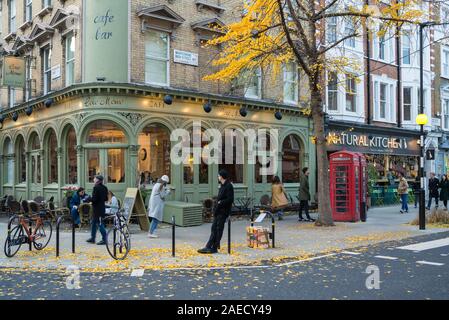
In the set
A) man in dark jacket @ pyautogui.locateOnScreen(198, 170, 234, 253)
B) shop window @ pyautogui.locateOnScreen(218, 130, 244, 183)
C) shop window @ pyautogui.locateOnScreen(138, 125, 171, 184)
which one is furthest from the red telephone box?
→ man in dark jacket @ pyautogui.locateOnScreen(198, 170, 234, 253)

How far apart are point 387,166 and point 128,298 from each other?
23.6 m

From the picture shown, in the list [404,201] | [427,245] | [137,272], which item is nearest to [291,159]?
[404,201]

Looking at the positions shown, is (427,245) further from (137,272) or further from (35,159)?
(35,159)

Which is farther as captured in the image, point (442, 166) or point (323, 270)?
point (442, 166)

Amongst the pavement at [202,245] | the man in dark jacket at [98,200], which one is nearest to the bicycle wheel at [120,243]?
the pavement at [202,245]

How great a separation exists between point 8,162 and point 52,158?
5.75m

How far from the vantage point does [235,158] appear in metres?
20.6

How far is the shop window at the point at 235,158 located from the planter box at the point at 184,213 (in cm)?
398

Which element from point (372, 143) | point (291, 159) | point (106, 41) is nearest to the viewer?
point (106, 41)

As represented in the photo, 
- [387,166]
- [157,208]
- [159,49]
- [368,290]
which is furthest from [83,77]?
[387,166]

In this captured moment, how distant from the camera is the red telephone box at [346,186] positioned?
1752cm

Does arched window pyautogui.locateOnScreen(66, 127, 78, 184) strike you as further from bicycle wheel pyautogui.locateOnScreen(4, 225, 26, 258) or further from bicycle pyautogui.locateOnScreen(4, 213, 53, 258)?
bicycle wheel pyautogui.locateOnScreen(4, 225, 26, 258)

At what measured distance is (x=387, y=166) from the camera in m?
28.0
